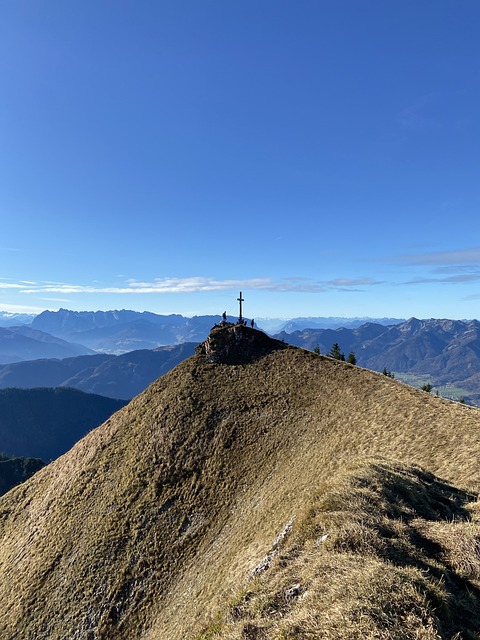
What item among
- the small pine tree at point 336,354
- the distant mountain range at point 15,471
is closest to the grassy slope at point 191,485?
the small pine tree at point 336,354

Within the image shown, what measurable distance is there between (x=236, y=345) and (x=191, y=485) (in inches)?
1020

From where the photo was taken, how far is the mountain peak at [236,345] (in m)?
58.0

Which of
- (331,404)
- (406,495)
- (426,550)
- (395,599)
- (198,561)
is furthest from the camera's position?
(331,404)

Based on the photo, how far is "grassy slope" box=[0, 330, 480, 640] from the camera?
28.8 m

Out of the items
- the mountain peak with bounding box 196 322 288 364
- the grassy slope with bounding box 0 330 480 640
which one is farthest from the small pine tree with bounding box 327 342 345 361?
the grassy slope with bounding box 0 330 480 640

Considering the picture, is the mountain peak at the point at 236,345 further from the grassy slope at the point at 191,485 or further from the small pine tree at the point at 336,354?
the small pine tree at the point at 336,354

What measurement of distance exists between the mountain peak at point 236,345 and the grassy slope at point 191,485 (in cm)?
382

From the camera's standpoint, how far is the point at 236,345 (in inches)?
2360

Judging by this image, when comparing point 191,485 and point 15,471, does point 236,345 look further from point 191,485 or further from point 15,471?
point 15,471

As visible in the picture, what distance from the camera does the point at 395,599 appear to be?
32.1 ft

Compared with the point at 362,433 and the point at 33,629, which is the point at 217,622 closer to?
the point at 362,433

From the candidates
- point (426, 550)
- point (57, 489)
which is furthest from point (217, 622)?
point (57, 489)

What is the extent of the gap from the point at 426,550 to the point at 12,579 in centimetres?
4324

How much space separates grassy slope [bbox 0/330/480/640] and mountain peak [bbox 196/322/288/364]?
3817 millimetres
